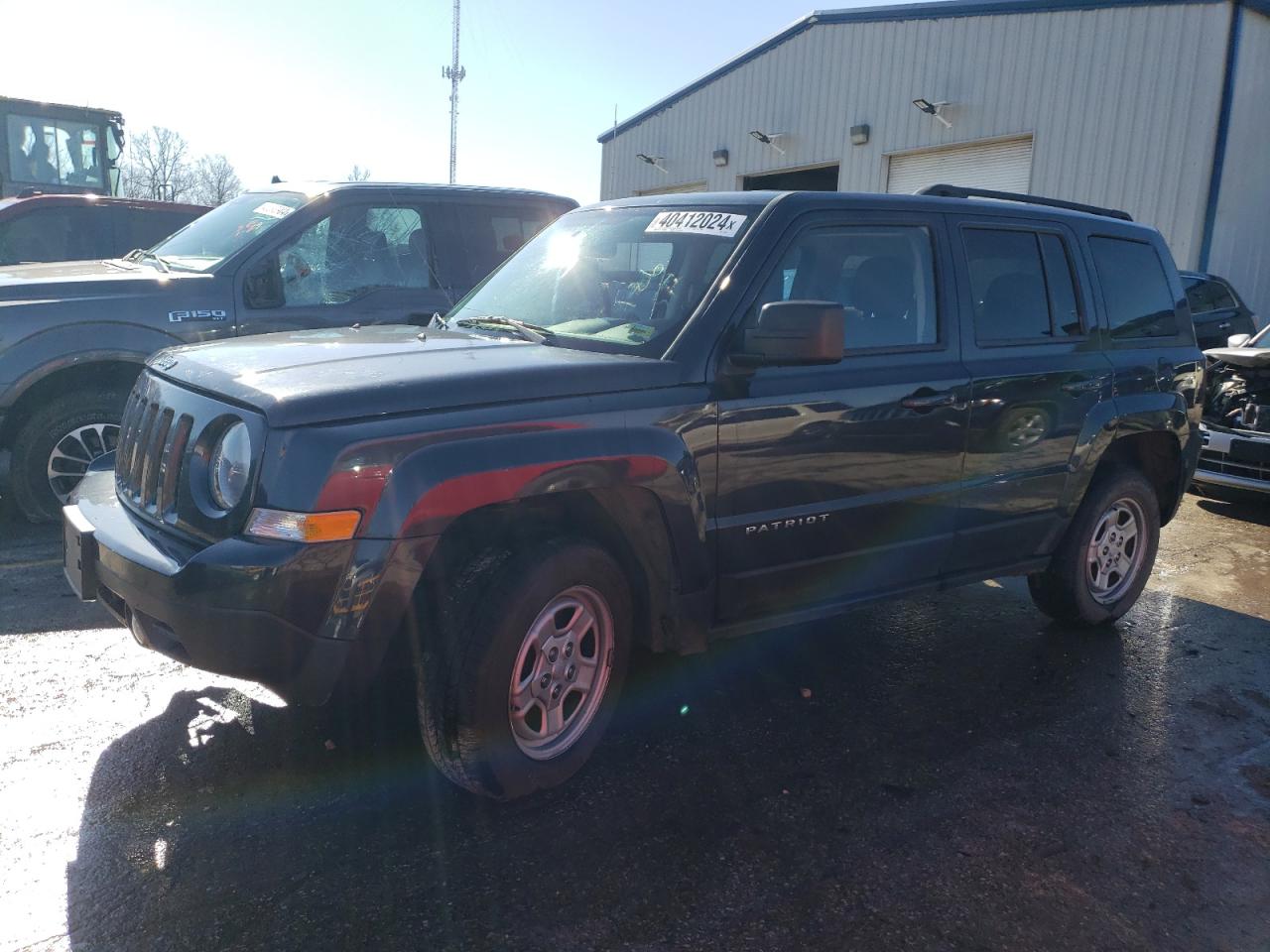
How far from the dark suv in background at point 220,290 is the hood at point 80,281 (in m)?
0.01

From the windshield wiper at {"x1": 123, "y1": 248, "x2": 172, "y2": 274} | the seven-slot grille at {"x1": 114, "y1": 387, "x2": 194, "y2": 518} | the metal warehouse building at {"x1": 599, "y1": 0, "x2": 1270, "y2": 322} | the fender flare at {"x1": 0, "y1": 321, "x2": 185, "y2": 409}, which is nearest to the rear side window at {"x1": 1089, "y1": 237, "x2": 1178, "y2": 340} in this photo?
the seven-slot grille at {"x1": 114, "y1": 387, "x2": 194, "y2": 518}

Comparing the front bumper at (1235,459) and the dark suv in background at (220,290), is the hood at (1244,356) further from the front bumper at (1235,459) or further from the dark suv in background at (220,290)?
the dark suv in background at (220,290)

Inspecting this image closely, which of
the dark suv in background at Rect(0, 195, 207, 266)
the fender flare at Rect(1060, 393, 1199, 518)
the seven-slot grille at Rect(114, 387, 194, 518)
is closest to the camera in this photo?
the seven-slot grille at Rect(114, 387, 194, 518)

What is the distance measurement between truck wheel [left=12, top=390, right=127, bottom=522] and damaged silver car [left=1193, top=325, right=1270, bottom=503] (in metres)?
7.73

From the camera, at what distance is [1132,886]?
9.30ft

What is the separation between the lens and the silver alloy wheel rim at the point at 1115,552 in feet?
16.1

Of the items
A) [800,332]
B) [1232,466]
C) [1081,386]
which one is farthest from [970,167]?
[800,332]

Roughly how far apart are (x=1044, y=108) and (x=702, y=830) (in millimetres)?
14970

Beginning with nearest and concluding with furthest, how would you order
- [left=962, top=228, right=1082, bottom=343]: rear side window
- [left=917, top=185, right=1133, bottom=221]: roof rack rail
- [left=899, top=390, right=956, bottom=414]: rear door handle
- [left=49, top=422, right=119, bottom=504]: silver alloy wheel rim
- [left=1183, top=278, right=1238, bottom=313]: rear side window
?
[left=899, top=390, right=956, bottom=414]: rear door handle < [left=962, top=228, right=1082, bottom=343]: rear side window < [left=917, top=185, right=1133, bottom=221]: roof rack rail < [left=49, top=422, right=119, bottom=504]: silver alloy wheel rim < [left=1183, top=278, right=1238, bottom=313]: rear side window

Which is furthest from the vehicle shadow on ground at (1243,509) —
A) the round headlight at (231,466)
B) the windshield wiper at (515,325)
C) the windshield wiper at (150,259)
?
the windshield wiper at (150,259)

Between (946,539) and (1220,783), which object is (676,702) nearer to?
(946,539)

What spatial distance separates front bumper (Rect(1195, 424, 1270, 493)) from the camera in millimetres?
7453

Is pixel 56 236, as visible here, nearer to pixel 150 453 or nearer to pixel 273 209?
pixel 273 209

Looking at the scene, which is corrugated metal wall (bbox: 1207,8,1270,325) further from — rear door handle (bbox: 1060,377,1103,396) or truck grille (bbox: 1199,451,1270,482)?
rear door handle (bbox: 1060,377,1103,396)
